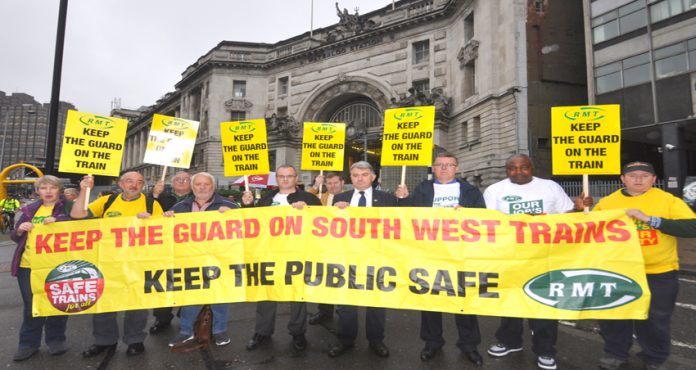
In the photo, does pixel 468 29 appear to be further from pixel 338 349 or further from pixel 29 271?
pixel 29 271

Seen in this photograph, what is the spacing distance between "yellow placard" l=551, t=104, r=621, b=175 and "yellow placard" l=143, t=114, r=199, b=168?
5.38 meters

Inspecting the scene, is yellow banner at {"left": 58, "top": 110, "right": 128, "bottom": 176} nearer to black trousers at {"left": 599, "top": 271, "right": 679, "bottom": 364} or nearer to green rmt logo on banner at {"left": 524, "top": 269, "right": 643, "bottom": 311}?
green rmt logo on banner at {"left": 524, "top": 269, "right": 643, "bottom": 311}

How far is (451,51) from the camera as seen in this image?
96.5ft

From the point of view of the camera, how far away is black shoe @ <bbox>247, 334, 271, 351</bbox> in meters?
4.15

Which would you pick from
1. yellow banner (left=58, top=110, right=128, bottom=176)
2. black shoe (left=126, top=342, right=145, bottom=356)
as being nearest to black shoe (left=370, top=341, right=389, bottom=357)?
black shoe (left=126, top=342, right=145, bottom=356)

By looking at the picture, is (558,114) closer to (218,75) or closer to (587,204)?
(587,204)

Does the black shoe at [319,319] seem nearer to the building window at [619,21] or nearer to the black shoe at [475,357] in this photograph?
the black shoe at [475,357]

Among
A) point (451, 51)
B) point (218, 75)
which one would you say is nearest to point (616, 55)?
point (451, 51)

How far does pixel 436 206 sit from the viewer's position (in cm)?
424

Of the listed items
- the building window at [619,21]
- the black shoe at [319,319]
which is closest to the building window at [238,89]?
the building window at [619,21]

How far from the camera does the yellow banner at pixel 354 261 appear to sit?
138 inches

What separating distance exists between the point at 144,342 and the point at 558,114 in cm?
596

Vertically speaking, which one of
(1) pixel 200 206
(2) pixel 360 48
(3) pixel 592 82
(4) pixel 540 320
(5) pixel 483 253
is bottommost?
(4) pixel 540 320

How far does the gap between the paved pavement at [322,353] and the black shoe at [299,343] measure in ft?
0.20
